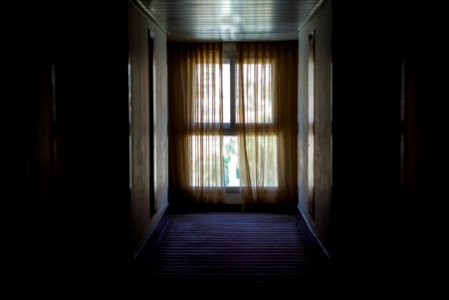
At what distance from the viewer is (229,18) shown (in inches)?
184

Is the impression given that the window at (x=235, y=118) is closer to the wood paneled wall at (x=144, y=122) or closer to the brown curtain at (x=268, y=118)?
the brown curtain at (x=268, y=118)

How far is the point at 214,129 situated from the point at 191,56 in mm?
964

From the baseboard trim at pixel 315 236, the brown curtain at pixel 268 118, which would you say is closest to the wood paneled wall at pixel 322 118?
the baseboard trim at pixel 315 236

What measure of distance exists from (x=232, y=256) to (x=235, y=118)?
93.3 inches

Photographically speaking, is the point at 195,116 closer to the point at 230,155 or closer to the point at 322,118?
the point at 230,155

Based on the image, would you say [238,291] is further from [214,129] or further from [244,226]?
[214,129]

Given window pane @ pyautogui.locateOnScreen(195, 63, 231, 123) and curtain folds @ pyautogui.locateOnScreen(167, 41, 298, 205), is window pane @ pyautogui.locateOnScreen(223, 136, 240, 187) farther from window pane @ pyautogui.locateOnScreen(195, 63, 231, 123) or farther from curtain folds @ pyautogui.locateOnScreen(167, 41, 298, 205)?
window pane @ pyautogui.locateOnScreen(195, 63, 231, 123)

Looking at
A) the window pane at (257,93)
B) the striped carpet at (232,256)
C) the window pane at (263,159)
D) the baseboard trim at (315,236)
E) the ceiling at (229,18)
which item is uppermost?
the ceiling at (229,18)

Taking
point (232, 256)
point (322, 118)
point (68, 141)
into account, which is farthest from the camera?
point (232, 256)

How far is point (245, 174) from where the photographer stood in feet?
20.0

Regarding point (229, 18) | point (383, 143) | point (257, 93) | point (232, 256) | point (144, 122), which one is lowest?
point (232, 256)

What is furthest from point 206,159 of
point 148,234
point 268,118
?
point 148,234

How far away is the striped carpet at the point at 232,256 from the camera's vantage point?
3451 millimetres

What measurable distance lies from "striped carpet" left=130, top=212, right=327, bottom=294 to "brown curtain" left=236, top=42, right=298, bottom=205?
0.56m
